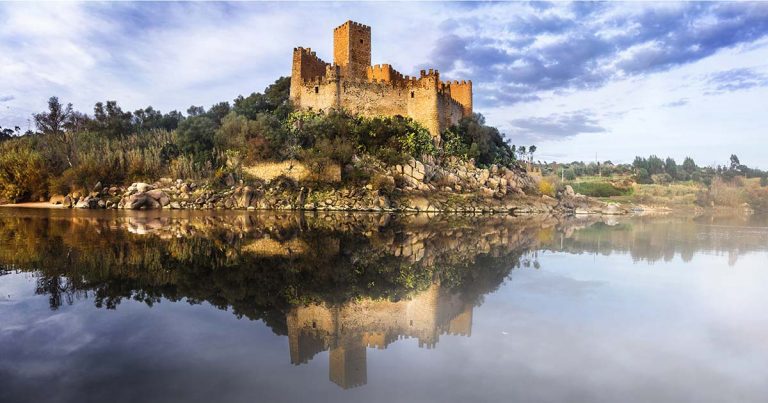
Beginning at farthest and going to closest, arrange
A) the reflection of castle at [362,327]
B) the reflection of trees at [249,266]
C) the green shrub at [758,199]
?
the green shrub at [758,199] < the reflection of trees at [249,266] < the reflection of castle at [362,327]

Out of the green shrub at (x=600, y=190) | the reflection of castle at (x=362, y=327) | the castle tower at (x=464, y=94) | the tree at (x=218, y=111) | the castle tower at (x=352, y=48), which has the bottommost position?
the reflection of castle at (x=362, y=327)

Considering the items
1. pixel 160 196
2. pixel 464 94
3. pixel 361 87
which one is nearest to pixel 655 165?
pixel 464 94

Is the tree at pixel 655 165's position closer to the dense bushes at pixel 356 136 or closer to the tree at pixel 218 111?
the dense bushes at pixel 356 136

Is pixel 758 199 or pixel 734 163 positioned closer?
pixel 758 199

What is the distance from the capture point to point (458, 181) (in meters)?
32.1

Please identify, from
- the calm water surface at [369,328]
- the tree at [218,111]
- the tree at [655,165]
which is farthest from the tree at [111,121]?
the tree at [655,165]

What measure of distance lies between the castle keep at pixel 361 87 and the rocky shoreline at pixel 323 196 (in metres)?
5.81

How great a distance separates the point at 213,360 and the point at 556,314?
3605 millimetres

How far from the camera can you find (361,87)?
34500 millimetres

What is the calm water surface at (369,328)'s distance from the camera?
9.66 feet

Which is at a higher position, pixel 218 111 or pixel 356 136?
pixel 218 111

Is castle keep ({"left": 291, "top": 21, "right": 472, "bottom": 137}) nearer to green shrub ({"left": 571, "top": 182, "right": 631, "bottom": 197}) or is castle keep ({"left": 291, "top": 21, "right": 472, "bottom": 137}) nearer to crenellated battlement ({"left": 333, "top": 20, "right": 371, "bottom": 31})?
crenellated battlement ({"left": 333, "top": 20, "right": 371, "bottom": 31})

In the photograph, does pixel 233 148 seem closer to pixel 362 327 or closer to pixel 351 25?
pixel 351 25

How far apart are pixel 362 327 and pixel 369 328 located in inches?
2.8
